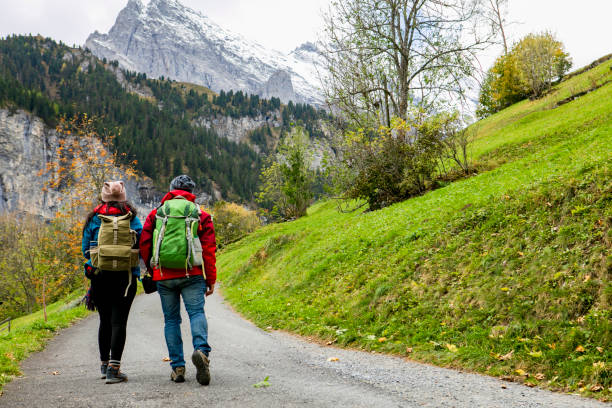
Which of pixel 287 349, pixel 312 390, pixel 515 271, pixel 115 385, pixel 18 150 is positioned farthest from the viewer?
pixel 18 150

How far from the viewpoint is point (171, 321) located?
5.32m

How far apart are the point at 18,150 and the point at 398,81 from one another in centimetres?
15727

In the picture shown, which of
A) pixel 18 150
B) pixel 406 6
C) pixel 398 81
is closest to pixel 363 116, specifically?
pixel 398 81

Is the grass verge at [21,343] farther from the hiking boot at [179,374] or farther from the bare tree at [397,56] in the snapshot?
the bare tree at [397,56]

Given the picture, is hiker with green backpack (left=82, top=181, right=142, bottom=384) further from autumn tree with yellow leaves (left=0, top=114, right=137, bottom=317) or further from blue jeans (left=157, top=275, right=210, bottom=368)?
autumn tree with yellow leaves (left=0, top=114, right=137, bottom=317)

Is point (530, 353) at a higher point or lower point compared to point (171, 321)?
lower

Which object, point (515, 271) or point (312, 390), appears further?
point (515, 271)

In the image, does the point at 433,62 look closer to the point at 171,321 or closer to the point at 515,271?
the point at 515,271

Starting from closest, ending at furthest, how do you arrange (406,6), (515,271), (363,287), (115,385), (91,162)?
(115,385) < (515,271) < (363,287) < (406,6) < (91,162)

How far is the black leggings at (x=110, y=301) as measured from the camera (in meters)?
5.54

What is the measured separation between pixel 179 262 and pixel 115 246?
1.09 meters

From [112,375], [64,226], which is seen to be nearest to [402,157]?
[112,375]

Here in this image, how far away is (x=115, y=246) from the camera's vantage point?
550 centimetres

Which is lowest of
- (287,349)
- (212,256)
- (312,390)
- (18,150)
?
(287,349)
